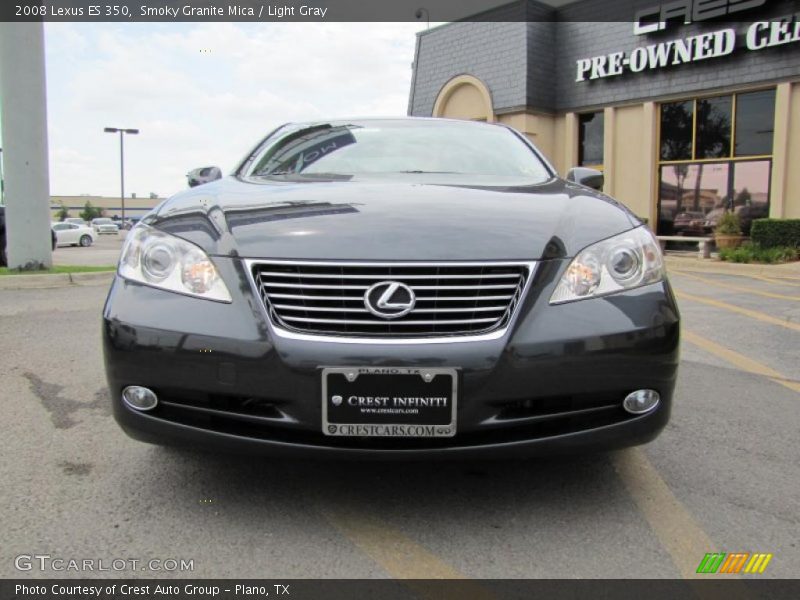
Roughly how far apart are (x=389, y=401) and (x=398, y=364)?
0.12m

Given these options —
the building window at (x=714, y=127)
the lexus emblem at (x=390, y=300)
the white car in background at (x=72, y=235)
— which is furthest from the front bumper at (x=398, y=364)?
the white car in background at (x=72, y=235)

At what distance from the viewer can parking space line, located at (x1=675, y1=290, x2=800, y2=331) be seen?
20.5 ft

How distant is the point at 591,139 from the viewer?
62.8ft

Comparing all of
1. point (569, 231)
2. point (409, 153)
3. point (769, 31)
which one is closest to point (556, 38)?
point (769, 31)

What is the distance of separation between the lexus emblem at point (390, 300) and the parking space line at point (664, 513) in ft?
3.49

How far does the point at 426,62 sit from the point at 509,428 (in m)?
21.2

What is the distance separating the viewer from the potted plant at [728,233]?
1510cm

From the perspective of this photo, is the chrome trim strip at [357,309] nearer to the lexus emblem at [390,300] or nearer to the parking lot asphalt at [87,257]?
the lexus emblem at [390,300]

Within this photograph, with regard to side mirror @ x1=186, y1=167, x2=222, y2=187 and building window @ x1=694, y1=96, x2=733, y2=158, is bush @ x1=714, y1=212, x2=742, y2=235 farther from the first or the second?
side mirror @ x1=186, y1=167, x2=222, y2=187

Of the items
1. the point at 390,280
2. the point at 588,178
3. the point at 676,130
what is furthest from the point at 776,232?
the point at 390,280

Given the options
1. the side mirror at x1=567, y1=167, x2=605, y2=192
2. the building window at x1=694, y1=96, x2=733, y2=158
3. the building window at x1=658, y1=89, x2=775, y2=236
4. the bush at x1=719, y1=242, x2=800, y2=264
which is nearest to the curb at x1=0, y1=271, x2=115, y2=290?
the side mirror at x1=567, y1=167, x2=605, y2=192

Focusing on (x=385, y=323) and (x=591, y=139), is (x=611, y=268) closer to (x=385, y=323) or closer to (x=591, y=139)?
(x=385, y=323)

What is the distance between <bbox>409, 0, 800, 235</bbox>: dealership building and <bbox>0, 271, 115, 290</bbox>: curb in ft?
42.2

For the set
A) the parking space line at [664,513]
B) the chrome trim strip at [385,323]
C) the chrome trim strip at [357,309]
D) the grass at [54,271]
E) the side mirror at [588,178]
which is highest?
the side mirror at [588,178]
